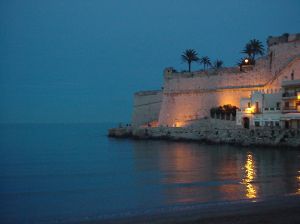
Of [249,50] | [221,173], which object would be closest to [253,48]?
[249,50]

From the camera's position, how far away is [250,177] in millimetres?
16875

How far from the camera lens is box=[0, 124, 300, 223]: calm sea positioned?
11992 mm

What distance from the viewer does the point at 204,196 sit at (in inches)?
514

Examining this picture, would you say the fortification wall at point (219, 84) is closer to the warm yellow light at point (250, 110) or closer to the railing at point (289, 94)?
the warm yellow light at point (250, 110)

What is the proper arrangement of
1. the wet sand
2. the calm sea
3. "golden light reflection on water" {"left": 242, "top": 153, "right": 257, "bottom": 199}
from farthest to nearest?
"golden light reflection on water" {"left": 242, "top": 153, "right": 257, "bottom": 199} < the calm sea < the wet sand

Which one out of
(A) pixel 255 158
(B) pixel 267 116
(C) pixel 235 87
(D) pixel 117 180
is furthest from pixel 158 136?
(D) pixel 117 180

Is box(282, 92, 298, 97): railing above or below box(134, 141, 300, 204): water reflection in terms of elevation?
above

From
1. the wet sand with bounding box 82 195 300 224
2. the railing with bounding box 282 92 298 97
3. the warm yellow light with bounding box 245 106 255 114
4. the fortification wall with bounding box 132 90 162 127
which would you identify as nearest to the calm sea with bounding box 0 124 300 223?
the wet sand with bounding box 82 195 300 224

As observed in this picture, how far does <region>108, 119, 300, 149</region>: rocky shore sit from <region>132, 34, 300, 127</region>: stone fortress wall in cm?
Answer: 222

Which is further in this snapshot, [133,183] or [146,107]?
[146,107]

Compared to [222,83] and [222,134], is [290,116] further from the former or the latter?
[222,83]

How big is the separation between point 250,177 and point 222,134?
662 inches

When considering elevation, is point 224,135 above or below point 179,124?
below

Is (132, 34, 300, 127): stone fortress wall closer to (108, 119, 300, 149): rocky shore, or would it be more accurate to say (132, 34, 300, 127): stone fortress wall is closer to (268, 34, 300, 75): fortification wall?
(268, 34, 300, 75): fortification wall
